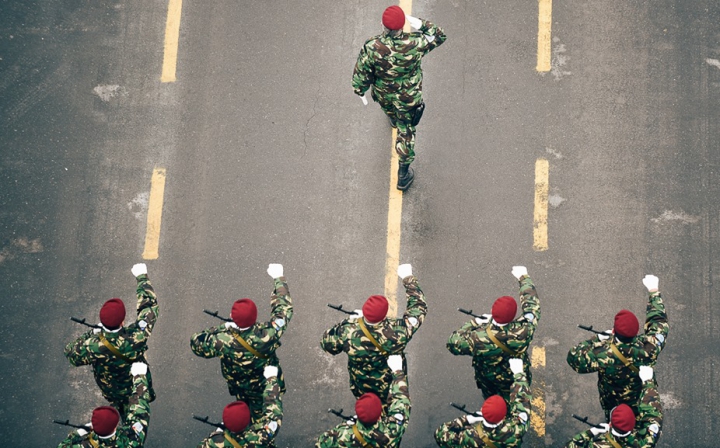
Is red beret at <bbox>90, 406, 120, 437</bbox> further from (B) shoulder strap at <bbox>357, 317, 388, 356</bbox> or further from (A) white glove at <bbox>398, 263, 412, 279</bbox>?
(A) white glove at <bbox>398, 263, 412, 279</bbox>

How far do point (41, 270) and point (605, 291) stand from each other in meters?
6.30

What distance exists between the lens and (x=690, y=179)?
1000 centimetres

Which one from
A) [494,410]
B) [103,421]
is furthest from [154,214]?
[494,410]

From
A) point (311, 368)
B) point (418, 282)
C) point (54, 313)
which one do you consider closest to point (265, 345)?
point (311, 368)

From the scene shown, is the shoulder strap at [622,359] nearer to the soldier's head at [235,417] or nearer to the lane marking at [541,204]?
the lane marking at [541,204]

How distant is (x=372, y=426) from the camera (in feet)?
25.9

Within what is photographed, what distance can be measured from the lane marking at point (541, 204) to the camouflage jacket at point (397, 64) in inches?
68.0

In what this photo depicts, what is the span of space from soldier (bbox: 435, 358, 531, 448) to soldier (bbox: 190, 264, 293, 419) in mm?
1804

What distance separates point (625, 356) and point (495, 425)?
146 cm

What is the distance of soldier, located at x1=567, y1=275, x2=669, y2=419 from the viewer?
8258 mm

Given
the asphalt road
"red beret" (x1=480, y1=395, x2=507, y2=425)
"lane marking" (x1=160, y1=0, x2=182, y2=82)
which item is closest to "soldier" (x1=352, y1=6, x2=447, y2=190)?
the asphalt road

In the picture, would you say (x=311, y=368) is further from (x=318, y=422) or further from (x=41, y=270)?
(x=41, y=270)

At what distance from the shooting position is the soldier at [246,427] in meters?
7.84

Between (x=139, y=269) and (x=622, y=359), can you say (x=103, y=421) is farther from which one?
(x=622, y=359)
